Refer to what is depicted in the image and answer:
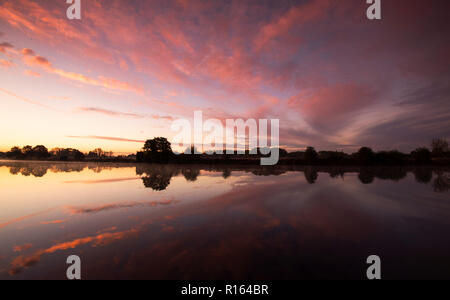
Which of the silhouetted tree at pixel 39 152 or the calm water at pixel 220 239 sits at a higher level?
the silhouetted tree at pixel 39 152

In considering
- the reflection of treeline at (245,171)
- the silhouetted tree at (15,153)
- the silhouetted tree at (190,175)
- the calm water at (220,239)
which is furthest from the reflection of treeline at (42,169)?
the silhouetted tree at (15,153)

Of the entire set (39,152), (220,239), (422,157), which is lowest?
(220,239)

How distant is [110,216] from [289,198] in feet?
41.6

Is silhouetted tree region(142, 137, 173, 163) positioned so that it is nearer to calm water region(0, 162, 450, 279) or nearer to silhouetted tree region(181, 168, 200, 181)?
silhouetted tree region(181, 168, 200, 181)

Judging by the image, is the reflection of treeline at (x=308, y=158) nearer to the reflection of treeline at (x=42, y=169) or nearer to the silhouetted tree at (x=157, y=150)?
the silhouetted tree at (x=157, y=150)

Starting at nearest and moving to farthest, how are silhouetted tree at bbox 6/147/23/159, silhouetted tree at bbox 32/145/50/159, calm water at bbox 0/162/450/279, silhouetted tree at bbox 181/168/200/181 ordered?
calm water at bbox 0/162/450/279 < silhouetted tree at bbox 181/168/200/181 < silhouetted tree at bbox 32/145/50/159 < silhouetted tree at bbox 6/147/23/159

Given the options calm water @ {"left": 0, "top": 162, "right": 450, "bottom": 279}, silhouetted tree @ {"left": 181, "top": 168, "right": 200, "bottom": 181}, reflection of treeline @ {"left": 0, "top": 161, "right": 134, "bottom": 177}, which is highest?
reflection of treeline @ {"left": 0, "top": 161, "right": 134, "bottom": 177}

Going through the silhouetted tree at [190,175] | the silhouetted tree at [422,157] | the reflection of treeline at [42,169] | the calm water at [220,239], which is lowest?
the calm water at [220,239]

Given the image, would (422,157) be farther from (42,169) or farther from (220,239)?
(42,169)

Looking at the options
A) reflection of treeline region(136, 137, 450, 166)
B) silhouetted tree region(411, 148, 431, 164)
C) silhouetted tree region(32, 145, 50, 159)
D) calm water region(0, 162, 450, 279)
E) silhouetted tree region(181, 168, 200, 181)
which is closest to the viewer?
calm water region(0, 162, 450, 279)

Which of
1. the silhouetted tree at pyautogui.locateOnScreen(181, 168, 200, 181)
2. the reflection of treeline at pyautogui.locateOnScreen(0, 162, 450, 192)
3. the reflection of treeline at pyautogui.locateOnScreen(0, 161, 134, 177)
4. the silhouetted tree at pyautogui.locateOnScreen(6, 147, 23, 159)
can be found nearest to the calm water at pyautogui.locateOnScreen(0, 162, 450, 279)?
the reflection of treeline at pyautogui.locateOnScreen(0, 162, 450, 192)

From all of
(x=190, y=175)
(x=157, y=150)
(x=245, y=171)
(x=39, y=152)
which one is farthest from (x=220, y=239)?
(x=39, y=152)

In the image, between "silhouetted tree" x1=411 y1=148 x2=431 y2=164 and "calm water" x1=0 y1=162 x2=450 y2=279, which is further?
"silhouetted tree" x1=411 y1=148 x2=431 y2=164
